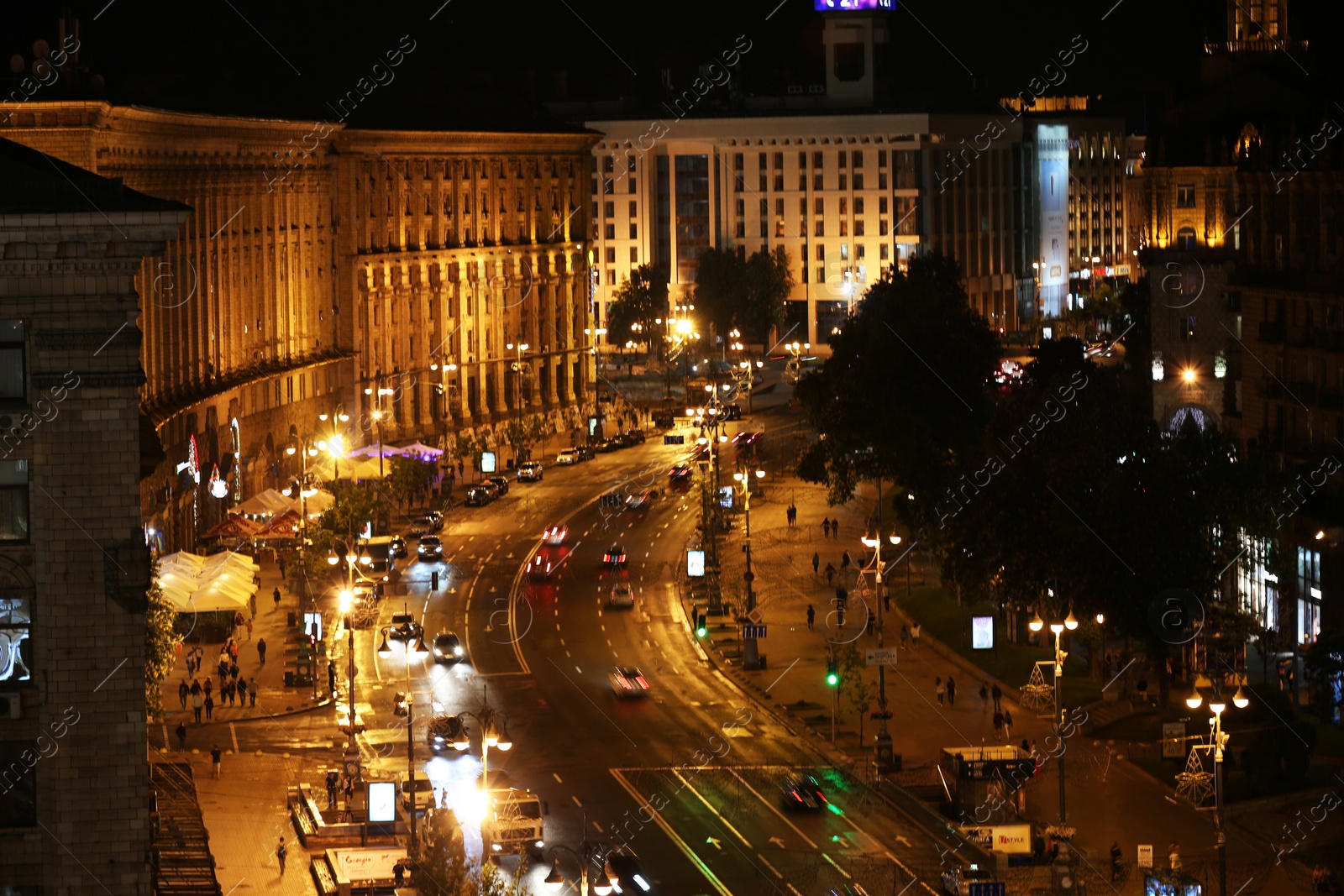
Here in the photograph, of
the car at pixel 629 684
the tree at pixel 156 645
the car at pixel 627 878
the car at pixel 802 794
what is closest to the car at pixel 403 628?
the car at pixel 629 684

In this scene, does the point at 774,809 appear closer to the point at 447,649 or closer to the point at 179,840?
the point at 179,840

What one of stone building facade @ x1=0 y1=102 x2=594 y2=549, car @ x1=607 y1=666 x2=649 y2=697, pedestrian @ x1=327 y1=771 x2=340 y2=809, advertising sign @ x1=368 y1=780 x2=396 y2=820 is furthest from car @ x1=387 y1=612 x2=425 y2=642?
advertising sign @ x1=368 y1=780 x2=396 y2=820

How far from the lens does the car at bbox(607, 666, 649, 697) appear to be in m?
89.9

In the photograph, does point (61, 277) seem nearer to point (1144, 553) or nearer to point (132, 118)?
point (1144, 553)

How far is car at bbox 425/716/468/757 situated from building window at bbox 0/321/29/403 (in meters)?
44.5

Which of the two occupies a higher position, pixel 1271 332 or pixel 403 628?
pixel 1271 332

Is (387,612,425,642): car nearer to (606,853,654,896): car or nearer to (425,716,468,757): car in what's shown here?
(425,716,468,757): car

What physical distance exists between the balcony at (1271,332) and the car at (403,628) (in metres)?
35.1

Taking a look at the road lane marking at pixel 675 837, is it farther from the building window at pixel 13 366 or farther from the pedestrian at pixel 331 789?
the building window at pixel 13 366

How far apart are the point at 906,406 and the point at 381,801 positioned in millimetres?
53481

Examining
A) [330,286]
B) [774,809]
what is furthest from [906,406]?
[330,286]

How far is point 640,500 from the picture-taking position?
13738 centimetres

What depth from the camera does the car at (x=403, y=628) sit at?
99.1 m

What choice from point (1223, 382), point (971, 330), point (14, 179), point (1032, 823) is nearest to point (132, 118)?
point (971, 330)
